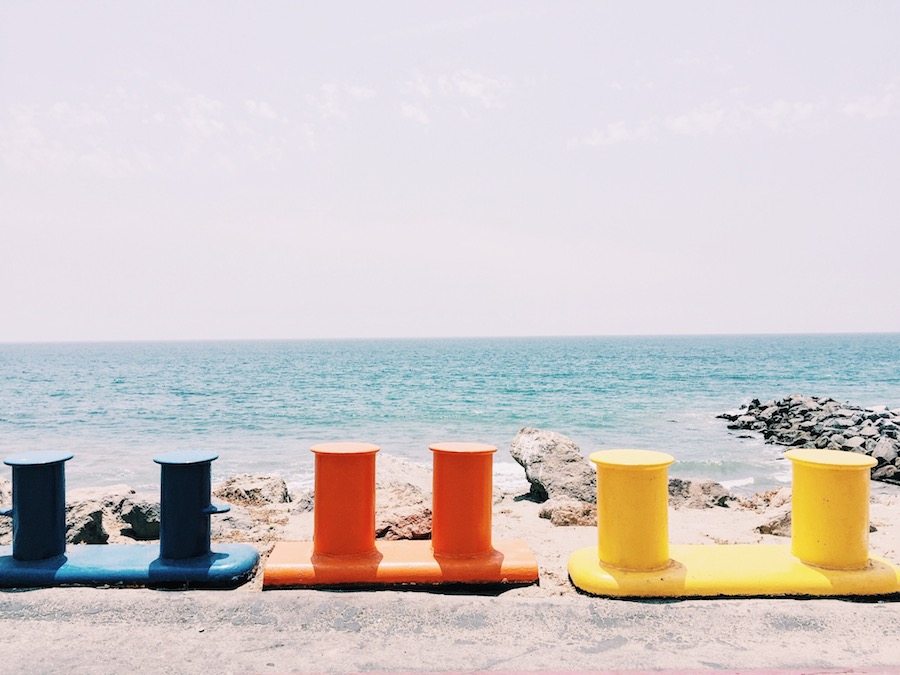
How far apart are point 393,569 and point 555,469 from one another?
587 centimetres

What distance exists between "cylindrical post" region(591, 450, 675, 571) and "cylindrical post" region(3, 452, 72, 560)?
411 centimetres

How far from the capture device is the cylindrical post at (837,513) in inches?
195

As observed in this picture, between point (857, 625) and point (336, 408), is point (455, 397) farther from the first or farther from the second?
point (857, 625)

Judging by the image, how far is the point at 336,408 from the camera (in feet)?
106

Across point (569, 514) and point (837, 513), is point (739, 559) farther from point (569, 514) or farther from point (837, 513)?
point (569, 514)

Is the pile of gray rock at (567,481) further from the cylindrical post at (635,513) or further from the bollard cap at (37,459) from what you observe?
the bollard cap at (37,459)

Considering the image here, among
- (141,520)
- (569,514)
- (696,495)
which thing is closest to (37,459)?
(141,520)

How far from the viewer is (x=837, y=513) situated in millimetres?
4984

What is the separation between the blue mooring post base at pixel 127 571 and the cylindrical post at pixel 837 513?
422 cm

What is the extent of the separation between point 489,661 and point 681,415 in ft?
88.3

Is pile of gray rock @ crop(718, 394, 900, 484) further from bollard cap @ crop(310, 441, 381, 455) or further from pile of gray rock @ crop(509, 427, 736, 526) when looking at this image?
bollard cap @ crop(310, 441, 381, 455)

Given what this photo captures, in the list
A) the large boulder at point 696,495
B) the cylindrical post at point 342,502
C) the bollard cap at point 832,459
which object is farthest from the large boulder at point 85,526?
the large boulder at point 696,495

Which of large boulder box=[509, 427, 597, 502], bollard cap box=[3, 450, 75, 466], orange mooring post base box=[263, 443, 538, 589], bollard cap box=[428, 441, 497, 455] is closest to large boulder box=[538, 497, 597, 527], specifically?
large boulder box=[509, 427, 597, 502]

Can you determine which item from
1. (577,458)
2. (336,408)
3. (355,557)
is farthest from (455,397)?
(355,557)
